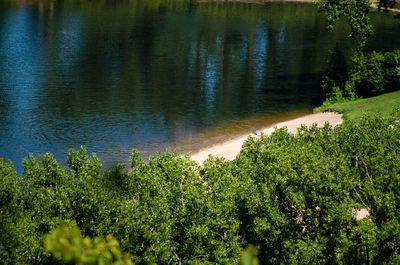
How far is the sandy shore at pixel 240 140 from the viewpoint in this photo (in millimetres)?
29844

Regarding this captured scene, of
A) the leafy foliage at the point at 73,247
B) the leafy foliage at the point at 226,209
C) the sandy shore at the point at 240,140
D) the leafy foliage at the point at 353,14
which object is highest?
the leafy foliage at the point at 353,14

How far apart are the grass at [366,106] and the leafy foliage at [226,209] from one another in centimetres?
1451

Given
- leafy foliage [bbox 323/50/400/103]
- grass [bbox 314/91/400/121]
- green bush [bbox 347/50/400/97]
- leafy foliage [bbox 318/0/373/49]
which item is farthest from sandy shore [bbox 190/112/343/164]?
leafy foliage [bbox 318/0/373/49]

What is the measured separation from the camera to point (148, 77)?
48125 millimetres

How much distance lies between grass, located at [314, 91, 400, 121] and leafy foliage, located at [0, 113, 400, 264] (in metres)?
14.5

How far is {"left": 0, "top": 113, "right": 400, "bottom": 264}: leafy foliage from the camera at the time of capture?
1403 cm

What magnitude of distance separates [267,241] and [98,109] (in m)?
26.6

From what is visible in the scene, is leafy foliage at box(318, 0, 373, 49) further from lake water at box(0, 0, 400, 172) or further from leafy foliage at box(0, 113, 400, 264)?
leafy foliage at box(0, 113, 400, 264)

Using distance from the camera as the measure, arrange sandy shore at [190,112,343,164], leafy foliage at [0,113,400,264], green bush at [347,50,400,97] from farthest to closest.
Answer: green bush at [347,50,400,97] → sandy shore at [190,112,343,164] → leafy foliage at [0,113,400,264]

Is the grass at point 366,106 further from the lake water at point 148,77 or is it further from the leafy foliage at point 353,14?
the leafy foliage at point 353,14

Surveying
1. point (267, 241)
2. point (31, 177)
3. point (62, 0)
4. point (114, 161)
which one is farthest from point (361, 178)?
point (62, 0)

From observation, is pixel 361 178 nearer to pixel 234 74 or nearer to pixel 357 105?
pixel 357 105

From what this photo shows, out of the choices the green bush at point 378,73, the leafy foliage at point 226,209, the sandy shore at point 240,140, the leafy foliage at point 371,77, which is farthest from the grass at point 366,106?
the leafy foliage at point 226,209

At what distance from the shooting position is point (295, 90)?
46125 mm
